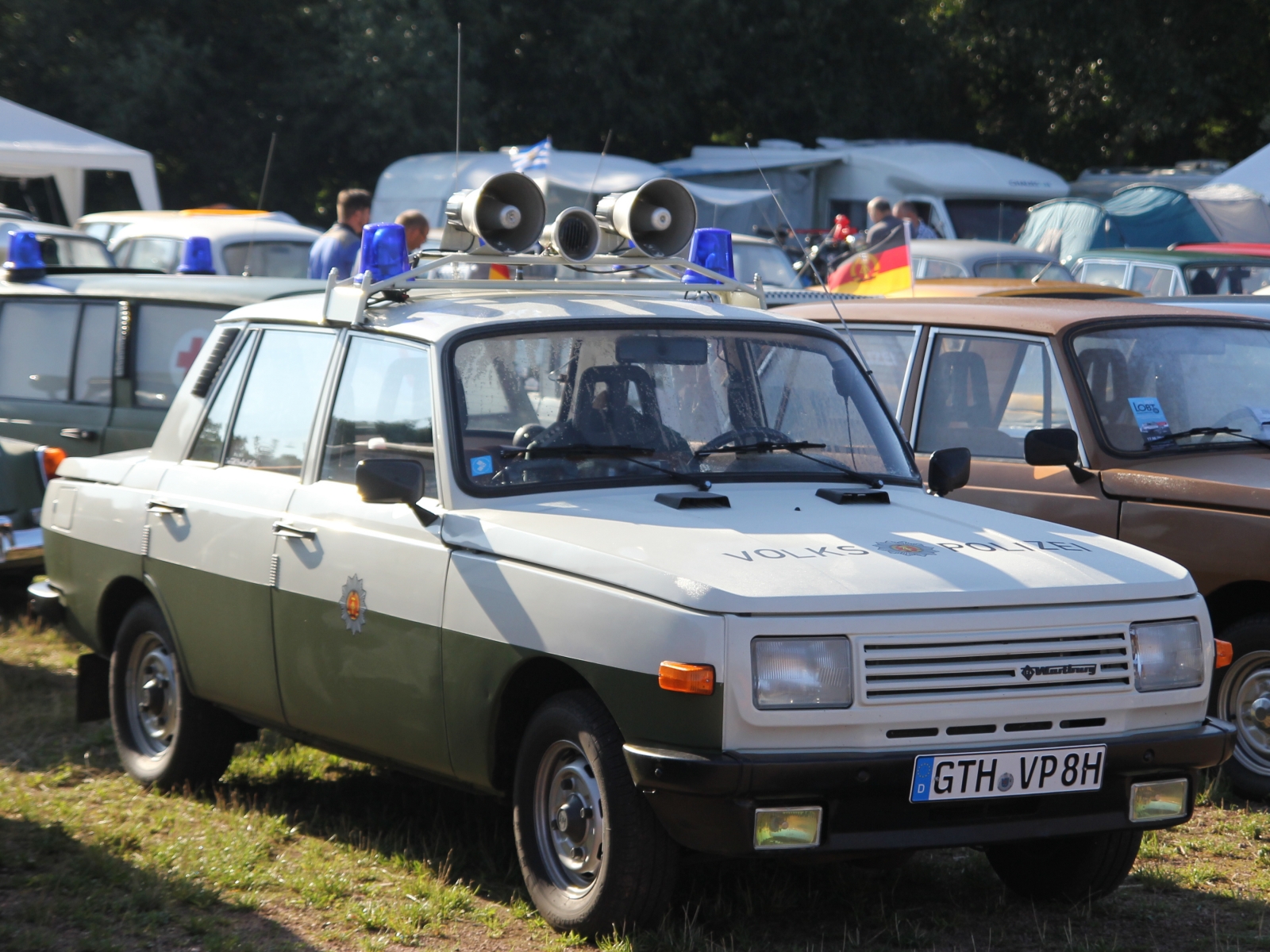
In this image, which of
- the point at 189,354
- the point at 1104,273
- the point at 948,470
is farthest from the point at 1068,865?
the point at 1104,273

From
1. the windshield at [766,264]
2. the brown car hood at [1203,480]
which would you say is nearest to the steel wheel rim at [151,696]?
the brown car hood at [1203,480]

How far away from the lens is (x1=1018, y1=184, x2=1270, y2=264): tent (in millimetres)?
22094

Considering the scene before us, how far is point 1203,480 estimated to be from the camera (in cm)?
627

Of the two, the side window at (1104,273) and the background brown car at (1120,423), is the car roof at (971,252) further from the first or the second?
the background brown car at (1120,423)

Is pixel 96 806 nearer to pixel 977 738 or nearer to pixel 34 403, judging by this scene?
pixel 977 738

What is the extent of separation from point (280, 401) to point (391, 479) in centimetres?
117

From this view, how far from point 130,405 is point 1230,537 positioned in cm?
572

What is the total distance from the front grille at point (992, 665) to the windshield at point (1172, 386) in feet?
8.17

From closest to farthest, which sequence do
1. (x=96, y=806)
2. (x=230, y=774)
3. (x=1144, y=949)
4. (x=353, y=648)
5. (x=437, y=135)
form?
1. (x=1144, y=949)
2. (x=353, y=648)
3. (x=96, y=806)
4. (x=230, y=774)
5. (x=437, y=135)

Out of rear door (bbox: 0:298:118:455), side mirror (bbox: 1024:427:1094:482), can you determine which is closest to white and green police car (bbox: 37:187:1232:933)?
side mirror (bbox: 1024:427:1094:482)

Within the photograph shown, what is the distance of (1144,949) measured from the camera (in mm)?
4520

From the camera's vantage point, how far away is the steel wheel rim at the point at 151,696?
20.3 ft

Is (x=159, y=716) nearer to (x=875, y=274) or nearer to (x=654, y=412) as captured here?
(x=654, y=412)

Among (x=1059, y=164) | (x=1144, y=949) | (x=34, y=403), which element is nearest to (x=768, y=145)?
(x=1059, y=164)
